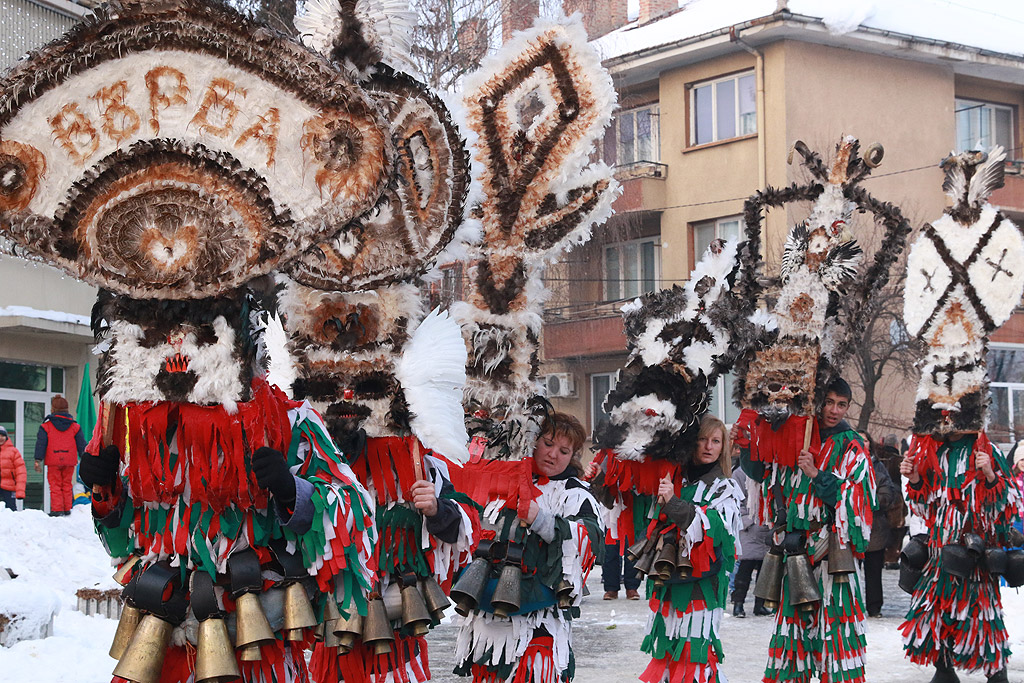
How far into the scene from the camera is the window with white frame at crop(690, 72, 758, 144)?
23.7 meters

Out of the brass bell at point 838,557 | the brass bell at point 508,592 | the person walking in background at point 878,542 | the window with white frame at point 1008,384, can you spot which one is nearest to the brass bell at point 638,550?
the brass bell at point 508,592

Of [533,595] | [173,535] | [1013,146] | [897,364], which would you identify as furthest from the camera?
[1013,146]

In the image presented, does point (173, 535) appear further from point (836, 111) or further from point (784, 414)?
point (836, 111)

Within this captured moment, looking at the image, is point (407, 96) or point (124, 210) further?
point (407, 96)

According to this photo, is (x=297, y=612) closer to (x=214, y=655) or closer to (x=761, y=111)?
(x=214, y=655)

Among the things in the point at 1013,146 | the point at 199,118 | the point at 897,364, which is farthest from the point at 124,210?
the point at 1013,146

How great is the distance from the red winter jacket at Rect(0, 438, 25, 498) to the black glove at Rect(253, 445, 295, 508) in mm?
11546

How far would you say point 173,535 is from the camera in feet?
13.3

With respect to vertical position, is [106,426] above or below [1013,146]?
below

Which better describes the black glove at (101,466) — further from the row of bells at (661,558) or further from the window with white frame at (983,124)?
the window with white frame at (983,124)

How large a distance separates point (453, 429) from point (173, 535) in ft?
4.74

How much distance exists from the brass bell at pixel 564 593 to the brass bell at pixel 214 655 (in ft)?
6.44

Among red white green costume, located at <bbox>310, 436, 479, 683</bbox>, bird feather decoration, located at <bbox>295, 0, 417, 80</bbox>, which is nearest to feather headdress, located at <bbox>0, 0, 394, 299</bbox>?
bird feather decoration, located at <bbox>295, 0, 417, 80</bbox>

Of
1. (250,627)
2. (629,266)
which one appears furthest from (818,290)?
(629,266)
